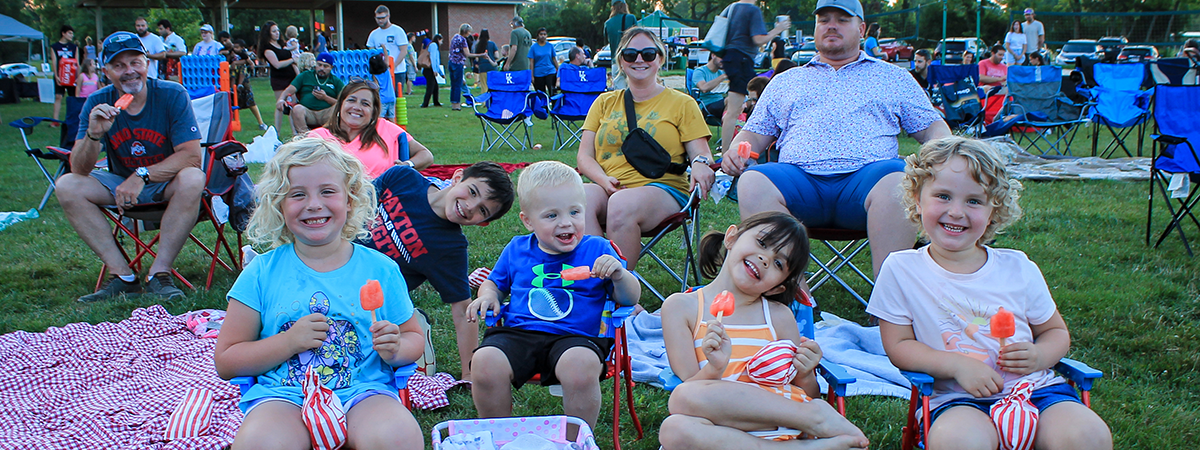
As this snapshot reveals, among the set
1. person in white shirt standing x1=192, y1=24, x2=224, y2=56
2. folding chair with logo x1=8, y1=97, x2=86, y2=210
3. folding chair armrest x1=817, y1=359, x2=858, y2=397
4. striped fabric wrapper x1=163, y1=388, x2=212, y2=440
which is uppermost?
person in white shirt standing x1=192, y1=24, x2=224, y2=56

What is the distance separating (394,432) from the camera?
1809 millimetres

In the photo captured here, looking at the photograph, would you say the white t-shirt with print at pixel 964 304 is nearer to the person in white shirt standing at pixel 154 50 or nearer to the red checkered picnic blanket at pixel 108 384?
the red checkered picnic blanket at pixel 108 384

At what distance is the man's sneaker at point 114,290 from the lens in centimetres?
408

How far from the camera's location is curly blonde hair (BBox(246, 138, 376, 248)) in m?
1.98

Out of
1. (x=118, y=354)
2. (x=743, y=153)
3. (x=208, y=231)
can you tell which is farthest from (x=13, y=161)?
(x=743, y=153)

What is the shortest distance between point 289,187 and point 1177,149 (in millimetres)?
5238

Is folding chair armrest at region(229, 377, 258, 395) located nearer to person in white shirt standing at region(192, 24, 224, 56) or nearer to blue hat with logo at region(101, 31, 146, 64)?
blue hat with logo at region(101, 31, 146, 64)

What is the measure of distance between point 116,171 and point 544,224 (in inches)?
121

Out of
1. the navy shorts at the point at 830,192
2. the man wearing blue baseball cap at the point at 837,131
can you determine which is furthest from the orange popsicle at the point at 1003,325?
the navy shorts at the point at 830,192

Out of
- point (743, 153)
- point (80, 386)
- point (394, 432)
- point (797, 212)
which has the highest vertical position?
point (743, 153)

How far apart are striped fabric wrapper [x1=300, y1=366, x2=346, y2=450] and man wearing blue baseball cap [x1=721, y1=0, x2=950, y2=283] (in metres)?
2.01

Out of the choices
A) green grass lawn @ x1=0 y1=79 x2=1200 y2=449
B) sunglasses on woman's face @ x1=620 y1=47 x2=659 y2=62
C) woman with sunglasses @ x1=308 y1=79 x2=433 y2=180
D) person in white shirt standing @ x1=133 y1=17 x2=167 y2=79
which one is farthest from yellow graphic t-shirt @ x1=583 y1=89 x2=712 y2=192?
person in white shirt standing @ x1=133 y1=17 x2=167 y2=79

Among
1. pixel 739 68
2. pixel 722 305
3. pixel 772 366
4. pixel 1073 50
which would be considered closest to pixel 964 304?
pixel 772 366

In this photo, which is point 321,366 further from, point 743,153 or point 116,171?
point 116,171
